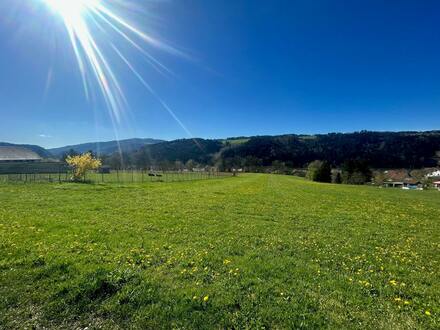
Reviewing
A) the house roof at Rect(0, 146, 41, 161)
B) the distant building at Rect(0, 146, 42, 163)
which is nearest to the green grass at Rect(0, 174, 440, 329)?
the distant building at Rect(0, 146, 42, 163)

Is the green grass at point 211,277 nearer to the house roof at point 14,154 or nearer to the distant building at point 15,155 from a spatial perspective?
the distant building at point 15,155

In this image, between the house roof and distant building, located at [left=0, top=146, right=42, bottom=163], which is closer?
distant building, located at [left=0, top=146, right=42, bottom=163]

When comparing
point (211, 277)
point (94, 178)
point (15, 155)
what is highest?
point (15, 155)

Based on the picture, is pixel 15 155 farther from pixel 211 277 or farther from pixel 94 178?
pixel 211 277

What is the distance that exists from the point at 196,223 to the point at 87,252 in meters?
5.26

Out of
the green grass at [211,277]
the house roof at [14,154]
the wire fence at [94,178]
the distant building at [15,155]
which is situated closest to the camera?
the green grass at [211,277]

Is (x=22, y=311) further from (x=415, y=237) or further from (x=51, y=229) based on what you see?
(x=415, y=237)

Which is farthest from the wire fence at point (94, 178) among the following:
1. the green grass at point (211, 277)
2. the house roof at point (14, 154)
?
the house roof at point (14, 154)

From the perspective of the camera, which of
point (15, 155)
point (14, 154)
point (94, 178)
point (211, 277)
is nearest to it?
point (211, 277)

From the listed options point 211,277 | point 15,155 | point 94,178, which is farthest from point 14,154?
point 211,277

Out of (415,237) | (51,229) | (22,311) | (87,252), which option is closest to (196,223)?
(87,252)

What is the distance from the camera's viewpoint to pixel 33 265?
6391mm

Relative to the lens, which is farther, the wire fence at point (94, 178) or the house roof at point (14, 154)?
the house roof at point (14, 154)

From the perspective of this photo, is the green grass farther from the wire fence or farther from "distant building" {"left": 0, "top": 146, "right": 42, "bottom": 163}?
"distant building" {"left": 0, "top": 146, "right": 42, "bottom": 163}
